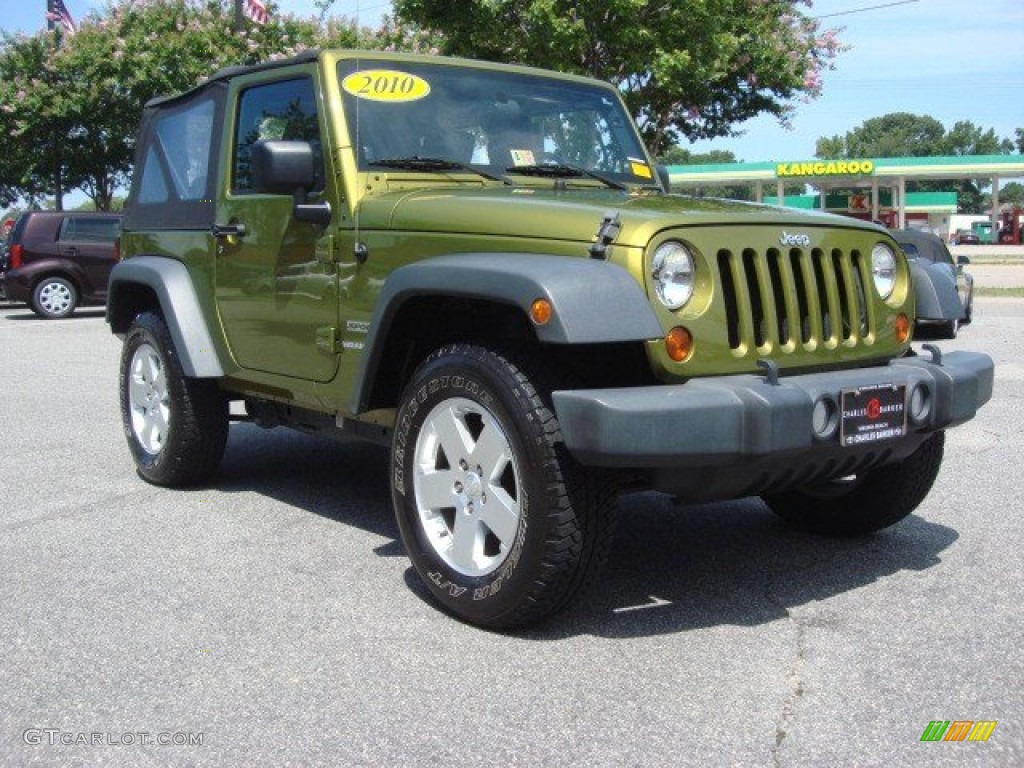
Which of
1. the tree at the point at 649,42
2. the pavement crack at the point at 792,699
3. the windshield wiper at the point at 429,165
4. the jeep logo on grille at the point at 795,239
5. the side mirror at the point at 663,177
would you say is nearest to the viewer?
the pavement crack at the point at 792,699

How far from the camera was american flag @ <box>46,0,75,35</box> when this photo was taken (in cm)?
2820

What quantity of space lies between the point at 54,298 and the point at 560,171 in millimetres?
16394

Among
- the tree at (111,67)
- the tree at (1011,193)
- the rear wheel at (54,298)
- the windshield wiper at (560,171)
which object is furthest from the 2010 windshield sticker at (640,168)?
the tree at (1011,193)

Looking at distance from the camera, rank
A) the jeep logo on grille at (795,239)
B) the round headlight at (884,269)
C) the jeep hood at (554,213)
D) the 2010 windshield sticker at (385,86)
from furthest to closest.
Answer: the 2010 windshield sticker at (385,86)
the round headlight at (884,269)
the jeep logo on grille at (795,239)
the jeep hood at (554,213)

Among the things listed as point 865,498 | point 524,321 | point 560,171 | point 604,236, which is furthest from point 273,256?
point 865,498

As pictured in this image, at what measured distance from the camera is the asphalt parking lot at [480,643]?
304 cm

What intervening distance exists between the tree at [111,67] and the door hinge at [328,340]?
21.8 m

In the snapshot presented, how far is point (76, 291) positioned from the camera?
64.3ft

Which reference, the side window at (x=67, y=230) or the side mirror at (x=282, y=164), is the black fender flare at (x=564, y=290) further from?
the side window at (x=67, y=230)

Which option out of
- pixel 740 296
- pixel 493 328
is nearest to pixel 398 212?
pixel 493 328

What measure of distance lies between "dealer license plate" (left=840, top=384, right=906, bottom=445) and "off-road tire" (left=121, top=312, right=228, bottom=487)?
3.19 meters

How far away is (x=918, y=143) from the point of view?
13175 cm

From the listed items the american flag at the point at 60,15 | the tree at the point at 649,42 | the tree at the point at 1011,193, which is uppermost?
the american flag at the point at 60,15

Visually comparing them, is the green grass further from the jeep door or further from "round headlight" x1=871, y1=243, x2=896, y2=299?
the jeep door
